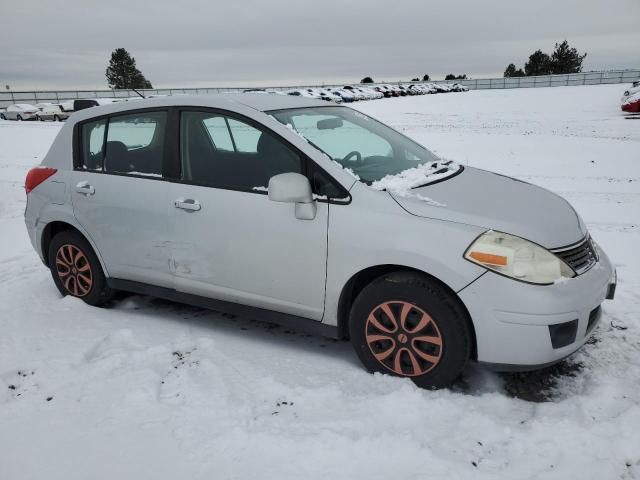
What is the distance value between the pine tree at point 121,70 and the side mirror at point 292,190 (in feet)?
285

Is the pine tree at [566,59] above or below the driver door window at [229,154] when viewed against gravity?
above

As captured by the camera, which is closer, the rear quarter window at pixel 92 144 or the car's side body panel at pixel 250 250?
the car's side body panel at pixel 250 250

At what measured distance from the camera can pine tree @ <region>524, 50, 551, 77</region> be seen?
98.4m

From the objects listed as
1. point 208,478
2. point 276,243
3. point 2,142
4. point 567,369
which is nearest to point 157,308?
point 276,243

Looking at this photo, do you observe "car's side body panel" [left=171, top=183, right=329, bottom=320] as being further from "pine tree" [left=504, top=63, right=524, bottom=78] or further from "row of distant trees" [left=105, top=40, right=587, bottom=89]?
"pine tree" [left=504, top=63, right=524, bottom=78]

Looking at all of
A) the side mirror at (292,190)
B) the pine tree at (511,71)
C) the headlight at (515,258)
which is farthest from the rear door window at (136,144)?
the pine tree at (511,71)

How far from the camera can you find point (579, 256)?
3.03 m

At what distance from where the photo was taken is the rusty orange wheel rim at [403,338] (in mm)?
3008

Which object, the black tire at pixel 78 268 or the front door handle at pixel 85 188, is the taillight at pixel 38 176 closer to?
the front door handle at pixel 85 188

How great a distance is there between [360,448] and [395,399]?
447 millimetres

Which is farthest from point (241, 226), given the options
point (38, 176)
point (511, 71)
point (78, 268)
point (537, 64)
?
point (511, 71)

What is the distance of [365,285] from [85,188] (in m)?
2.39

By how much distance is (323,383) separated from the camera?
10.7 ft

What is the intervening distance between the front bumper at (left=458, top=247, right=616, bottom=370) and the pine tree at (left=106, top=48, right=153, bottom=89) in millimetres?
87659
